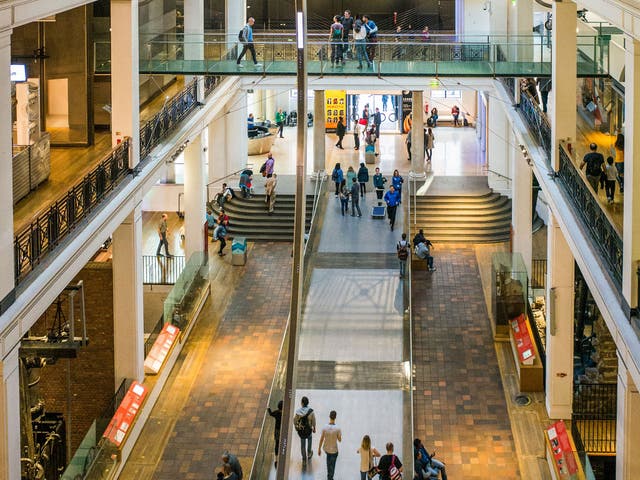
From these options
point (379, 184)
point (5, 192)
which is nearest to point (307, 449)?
point (5, 192)

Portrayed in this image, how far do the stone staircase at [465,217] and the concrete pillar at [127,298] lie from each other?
45.5 ft

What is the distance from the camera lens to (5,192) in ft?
54.4

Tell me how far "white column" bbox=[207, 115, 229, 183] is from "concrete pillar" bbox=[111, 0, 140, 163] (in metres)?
14.8

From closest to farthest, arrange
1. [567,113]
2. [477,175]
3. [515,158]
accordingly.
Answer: [567,113] < [515,158] < [477,175]

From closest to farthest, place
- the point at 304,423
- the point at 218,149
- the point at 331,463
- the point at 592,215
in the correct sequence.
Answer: the point at 592,215, the point at 331,463, the point at 304,423, the point at 218,149

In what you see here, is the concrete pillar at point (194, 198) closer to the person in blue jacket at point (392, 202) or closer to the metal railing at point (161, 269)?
Answer: the metal railing at point (161, 269)

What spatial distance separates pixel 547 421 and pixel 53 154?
12.1m

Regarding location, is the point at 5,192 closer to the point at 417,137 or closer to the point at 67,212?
the point at 67,212

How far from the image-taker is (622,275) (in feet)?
55.3

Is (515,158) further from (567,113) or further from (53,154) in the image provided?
(53,154)

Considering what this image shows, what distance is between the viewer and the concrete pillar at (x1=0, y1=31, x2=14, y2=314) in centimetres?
1631

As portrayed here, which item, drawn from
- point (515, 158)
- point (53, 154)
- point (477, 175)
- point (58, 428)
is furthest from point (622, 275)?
point (477, 175)

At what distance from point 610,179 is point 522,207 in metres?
10.8

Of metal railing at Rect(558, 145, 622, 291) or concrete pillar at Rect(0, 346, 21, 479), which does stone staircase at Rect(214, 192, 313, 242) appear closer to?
metal railing at Rect(558, 145, 622, 291)
